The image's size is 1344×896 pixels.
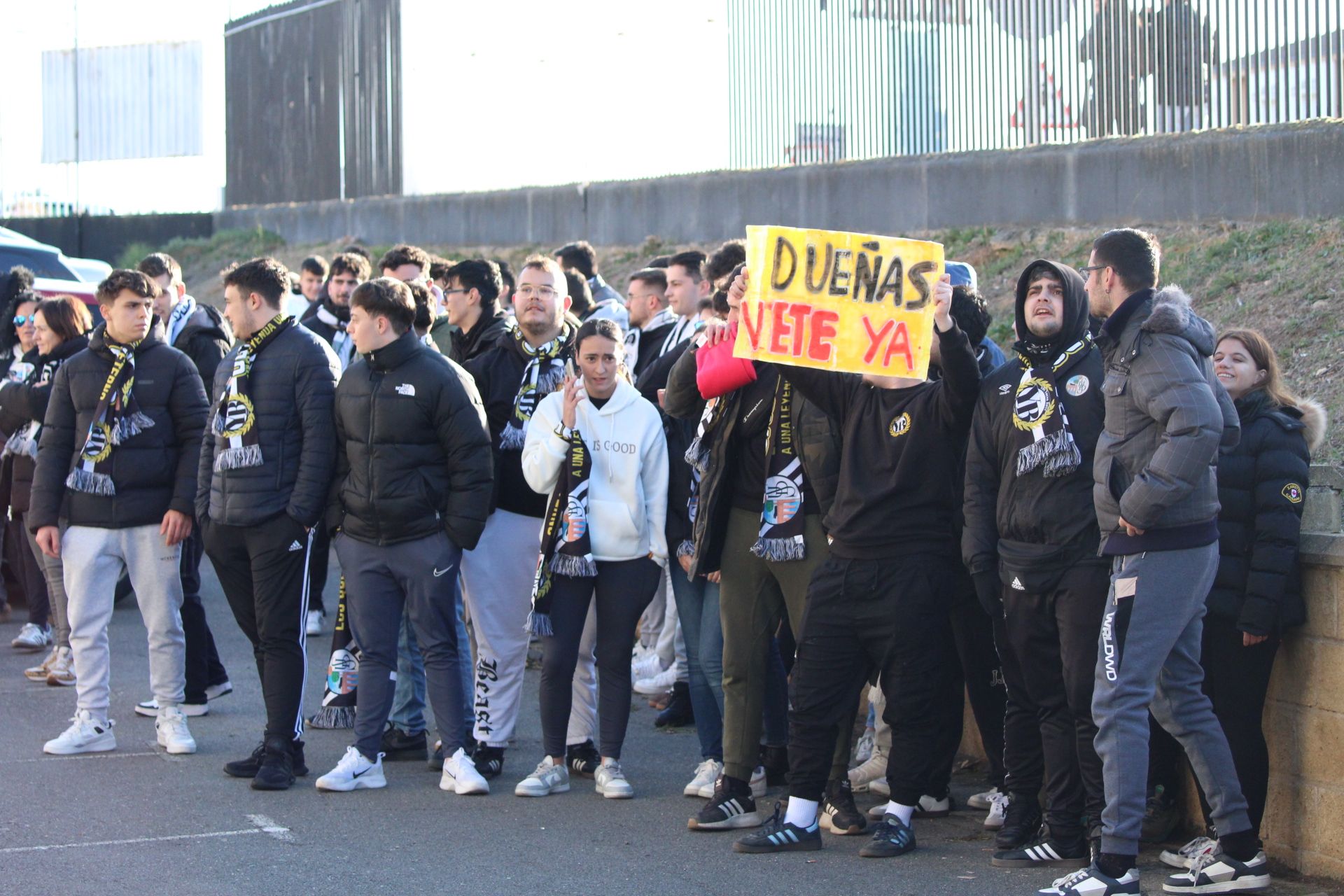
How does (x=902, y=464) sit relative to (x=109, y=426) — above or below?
below

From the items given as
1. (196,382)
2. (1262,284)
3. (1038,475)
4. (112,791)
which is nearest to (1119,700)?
(1038,475)

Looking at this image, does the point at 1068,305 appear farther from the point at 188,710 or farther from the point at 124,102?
the point at 124,102

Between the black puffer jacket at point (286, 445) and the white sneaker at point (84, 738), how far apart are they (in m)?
1.25

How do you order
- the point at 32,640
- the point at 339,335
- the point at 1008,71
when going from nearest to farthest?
the point at 32,640 < the point at 339,335 < the point at 1008,71

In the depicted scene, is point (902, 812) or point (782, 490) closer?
point (902, 812)

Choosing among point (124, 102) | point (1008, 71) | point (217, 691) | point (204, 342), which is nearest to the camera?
point (217, 691)

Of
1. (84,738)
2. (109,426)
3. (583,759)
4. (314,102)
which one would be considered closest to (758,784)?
(583,759)

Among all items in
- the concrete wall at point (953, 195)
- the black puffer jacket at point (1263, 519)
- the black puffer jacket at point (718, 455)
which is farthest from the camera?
the concrete wall at point (953, 195)

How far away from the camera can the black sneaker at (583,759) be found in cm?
732

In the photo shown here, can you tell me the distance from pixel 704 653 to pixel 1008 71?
27.1 ft

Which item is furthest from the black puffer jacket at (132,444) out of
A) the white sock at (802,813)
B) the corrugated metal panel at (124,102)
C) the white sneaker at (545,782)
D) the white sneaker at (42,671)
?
the corrugated metal panel at (124,102)

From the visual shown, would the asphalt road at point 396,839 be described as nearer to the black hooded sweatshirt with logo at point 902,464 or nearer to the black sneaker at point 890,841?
the black sneaker at point 890,841

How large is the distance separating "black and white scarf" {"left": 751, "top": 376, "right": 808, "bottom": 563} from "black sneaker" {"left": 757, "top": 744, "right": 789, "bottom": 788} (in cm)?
109

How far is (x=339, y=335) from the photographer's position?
10.5m
